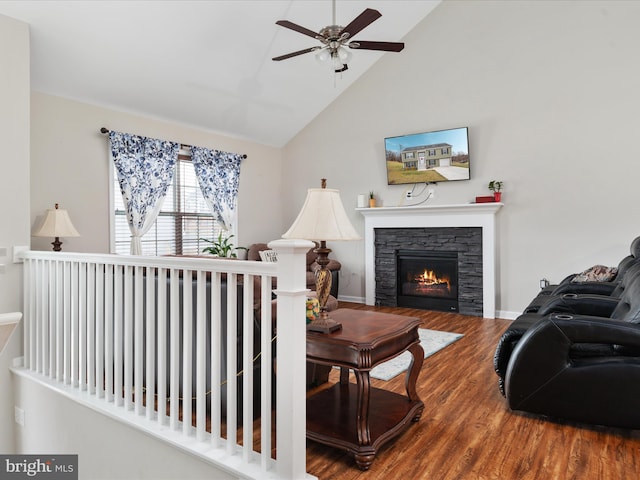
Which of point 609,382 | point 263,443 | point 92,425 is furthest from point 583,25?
point 92,425

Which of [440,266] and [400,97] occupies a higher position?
[400,97]

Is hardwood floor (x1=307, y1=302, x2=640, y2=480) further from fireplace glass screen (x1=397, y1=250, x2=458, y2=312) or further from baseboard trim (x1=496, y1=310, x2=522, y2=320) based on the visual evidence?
fireplace glass screen (x1=397, y1=250, x2=458, y2=312)

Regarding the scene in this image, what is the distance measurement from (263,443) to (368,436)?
23.7 inches

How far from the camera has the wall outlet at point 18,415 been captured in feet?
10.9

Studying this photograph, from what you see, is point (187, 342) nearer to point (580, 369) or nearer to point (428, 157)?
point (580, 369)

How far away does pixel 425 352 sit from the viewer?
416 centimetres

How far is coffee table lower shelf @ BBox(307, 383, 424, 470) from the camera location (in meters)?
2.18

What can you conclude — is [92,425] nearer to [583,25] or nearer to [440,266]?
[440,266]

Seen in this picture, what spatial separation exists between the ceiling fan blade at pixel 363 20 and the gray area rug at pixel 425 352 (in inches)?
105

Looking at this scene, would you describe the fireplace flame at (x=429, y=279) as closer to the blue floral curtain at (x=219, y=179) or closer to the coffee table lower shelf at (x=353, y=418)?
the blue floral curtain at (x=219, y=179)

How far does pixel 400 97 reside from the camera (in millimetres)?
6465

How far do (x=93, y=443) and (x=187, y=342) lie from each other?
3.76ft

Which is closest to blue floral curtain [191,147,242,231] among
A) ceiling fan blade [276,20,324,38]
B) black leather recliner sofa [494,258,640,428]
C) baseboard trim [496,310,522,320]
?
ceiling fan blade [276,20,324,38]

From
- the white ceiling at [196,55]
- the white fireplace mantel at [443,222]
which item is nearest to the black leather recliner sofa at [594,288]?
the white fireplace mantel at [443,222]
